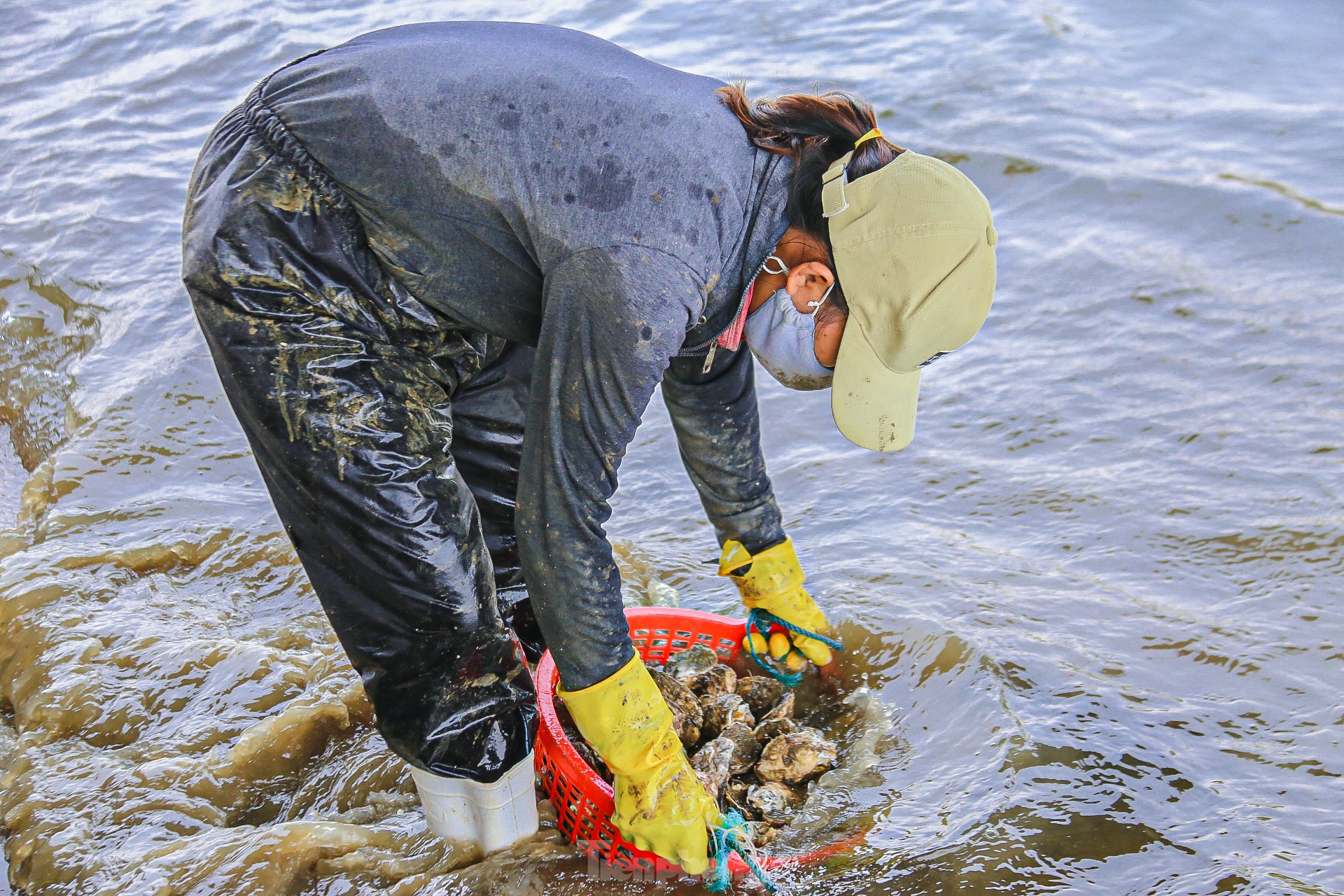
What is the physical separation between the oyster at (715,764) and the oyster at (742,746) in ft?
0.07

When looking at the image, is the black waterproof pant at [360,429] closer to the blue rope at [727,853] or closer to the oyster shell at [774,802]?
the blue rope at [727,853]

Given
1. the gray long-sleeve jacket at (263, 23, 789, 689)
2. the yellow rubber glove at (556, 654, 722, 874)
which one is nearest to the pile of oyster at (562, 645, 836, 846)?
the yellow rubber glove at (556, 654, 722, 874)

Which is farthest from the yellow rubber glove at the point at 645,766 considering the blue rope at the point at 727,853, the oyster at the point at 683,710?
the oyster at the point at 683,710

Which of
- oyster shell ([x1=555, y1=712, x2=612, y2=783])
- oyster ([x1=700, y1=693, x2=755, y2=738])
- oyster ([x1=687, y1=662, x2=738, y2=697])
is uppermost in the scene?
oyster shell ([x1=555, y1=712, x2=612, y2=783])

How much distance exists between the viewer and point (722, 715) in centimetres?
249

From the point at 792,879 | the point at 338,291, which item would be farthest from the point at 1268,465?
the point at 338,291

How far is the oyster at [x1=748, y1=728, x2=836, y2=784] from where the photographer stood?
2.33 m

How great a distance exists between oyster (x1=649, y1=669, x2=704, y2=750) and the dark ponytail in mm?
1091

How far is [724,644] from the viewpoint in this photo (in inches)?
108

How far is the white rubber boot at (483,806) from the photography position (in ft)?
6.88

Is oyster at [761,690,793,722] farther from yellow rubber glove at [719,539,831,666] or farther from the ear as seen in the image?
the ear

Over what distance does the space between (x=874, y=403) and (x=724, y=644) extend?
40.5 inches

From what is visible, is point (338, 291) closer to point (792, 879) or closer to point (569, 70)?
point (569, 70)

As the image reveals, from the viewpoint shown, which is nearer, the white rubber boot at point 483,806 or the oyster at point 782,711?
the white rubber boot at point 483,806
